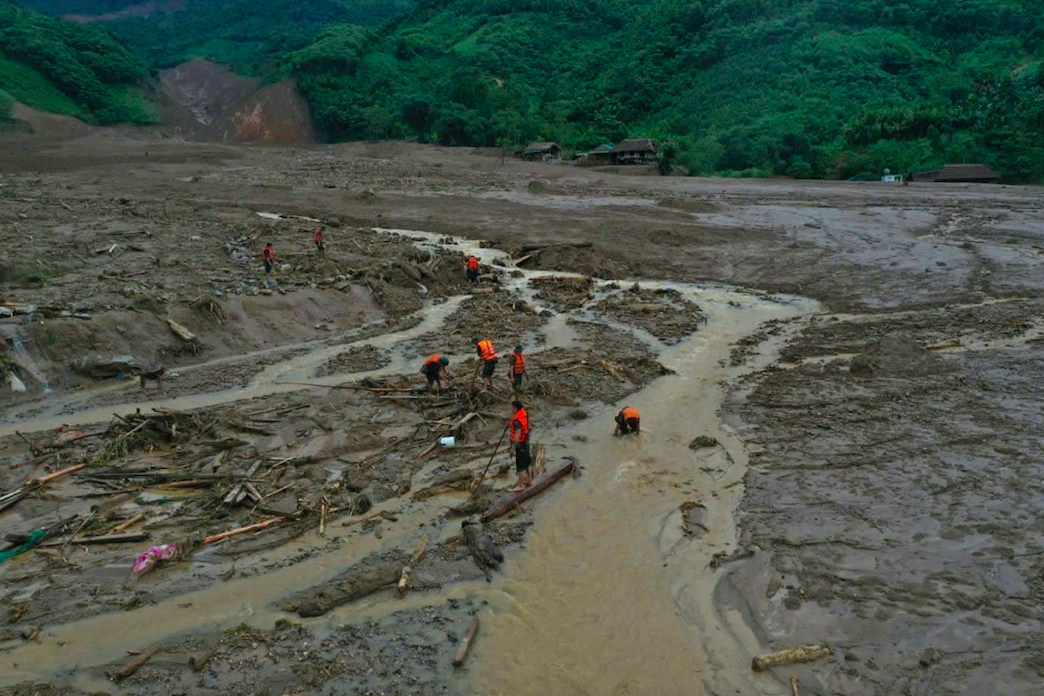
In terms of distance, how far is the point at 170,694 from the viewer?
6.36 meters

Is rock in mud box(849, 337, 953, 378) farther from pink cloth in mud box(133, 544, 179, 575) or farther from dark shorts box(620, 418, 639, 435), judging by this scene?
pink cloth in mud box(133, 544, 179, 575)

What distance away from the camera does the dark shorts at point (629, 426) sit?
1206 cm

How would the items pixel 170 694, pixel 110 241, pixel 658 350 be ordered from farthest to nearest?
pixel 110 241 → pixel 658 350 → pixel 170 694

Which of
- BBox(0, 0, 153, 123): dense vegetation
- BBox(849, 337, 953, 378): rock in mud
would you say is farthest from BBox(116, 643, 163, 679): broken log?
BBox(0, 0, 153, 123): dense vegetation

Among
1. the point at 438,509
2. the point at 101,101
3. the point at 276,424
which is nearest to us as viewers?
the point at 438,509

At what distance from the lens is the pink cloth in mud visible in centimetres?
817

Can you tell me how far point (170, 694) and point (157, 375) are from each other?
942cm

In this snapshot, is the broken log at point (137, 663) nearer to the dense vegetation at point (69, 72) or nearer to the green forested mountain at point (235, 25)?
the dense vegetation at point (69, 72)

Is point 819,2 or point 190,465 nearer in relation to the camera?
point 190,465

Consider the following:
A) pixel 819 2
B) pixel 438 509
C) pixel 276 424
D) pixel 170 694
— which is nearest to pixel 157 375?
pixel 276 424

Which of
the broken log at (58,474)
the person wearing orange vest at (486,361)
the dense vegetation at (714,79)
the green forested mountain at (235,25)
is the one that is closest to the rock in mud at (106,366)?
the broken log at (58,474)

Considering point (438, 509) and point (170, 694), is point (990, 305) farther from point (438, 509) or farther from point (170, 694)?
point (170, 694)

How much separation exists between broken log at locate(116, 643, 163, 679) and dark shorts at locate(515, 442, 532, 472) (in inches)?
193

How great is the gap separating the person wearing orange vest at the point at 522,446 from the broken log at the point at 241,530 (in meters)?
3.29
